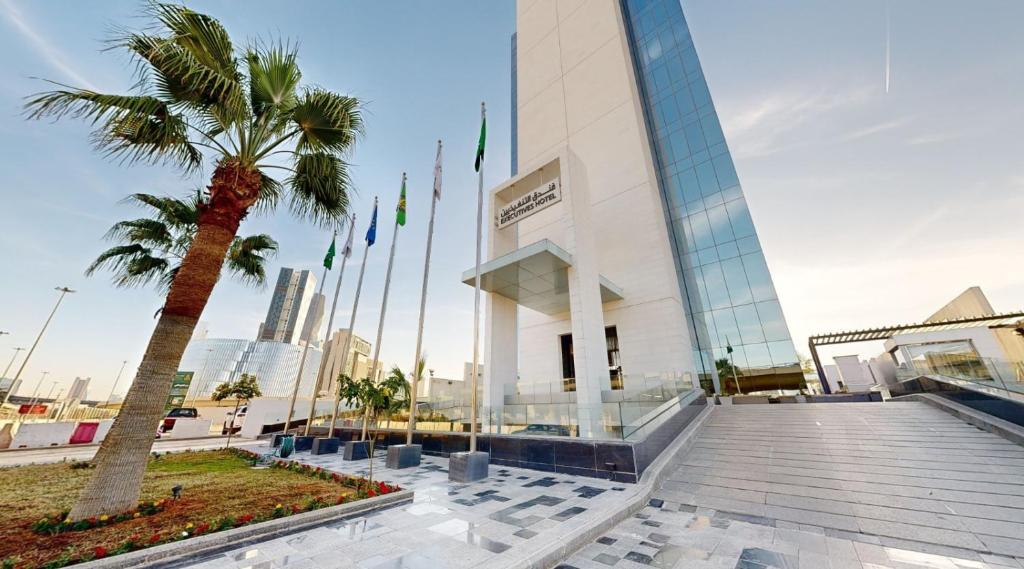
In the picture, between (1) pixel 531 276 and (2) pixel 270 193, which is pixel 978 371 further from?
(2) pixel 270 193

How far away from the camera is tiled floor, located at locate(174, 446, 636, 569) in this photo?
3.79 m

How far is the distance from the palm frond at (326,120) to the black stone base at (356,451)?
9326 mm

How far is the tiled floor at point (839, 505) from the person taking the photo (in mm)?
Result: 3963

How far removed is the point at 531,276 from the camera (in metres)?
13.7

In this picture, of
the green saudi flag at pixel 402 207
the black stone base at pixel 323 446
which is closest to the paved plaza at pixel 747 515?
the black stone base at pixel 323 446

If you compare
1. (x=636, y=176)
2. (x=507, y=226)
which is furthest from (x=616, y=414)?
(x=636, y=176)

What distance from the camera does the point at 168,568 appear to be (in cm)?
358

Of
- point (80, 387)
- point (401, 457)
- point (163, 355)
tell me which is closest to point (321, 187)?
point (163, 355)

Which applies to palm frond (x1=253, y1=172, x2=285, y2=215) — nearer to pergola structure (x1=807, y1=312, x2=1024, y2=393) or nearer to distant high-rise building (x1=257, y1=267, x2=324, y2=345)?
pergola structure (x1=807, y1=312, x2=1024, y2=393)

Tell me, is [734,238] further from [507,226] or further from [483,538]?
[483,538]

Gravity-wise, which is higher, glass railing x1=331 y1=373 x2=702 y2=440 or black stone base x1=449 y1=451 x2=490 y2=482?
glass railing x1=331 y1=373 x2=702 y2=440

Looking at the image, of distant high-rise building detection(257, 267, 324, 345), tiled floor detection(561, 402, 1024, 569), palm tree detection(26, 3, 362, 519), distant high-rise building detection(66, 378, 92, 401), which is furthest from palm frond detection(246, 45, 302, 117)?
distant high-rise building detection(66, 378, 92, 401)

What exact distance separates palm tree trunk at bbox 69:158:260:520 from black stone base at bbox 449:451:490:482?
17.2ft

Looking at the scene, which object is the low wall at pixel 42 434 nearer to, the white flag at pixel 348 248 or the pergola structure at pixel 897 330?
the white flag at pixel 348 248
